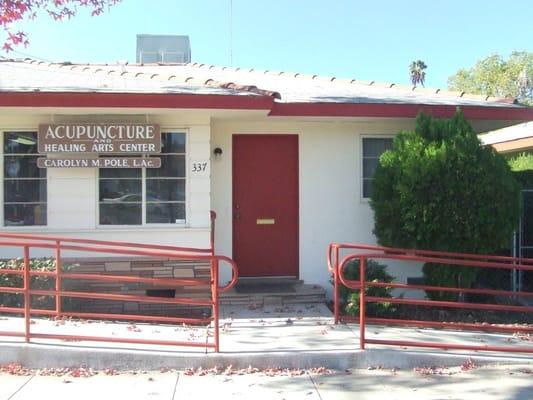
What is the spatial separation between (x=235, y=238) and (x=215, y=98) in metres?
2.48

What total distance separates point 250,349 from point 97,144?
12.6ft

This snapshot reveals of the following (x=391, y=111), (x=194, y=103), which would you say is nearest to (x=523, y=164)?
(x=391, y=111)

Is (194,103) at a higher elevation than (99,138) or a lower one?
higher

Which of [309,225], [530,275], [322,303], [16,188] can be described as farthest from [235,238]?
[530,275]

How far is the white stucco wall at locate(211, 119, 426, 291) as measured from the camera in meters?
9.32

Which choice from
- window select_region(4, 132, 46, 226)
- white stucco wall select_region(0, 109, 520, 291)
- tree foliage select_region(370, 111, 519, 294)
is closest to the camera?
tree foliage select_region(370, 111, 519, 294)

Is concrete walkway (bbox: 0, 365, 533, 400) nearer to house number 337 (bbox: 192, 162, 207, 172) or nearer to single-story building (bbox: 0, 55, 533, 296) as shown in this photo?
single-story building (bbox: 0, 55, 533, 296)

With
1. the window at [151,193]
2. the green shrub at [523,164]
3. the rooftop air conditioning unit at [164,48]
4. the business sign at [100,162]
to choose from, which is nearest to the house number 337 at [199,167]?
the window at [151,193]

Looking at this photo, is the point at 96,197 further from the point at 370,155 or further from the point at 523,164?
the point at 523,164

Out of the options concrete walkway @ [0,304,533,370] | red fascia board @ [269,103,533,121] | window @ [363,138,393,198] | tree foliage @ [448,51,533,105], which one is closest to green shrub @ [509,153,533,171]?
red fascia board @ [269,103,533,121]

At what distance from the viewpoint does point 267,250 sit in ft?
30.9

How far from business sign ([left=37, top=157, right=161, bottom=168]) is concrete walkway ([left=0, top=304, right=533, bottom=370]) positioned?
7.26ft

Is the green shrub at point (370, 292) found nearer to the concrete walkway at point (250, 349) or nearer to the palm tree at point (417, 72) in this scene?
the concrete walkway at point (250, 349)

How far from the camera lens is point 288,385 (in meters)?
5.41
